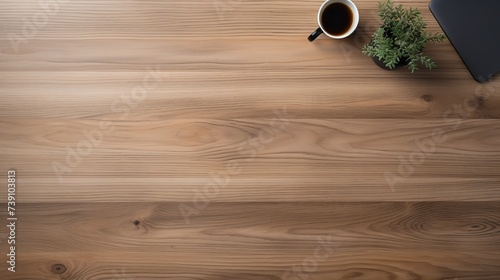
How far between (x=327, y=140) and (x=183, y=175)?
1.38 feet

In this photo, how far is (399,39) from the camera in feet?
3.94

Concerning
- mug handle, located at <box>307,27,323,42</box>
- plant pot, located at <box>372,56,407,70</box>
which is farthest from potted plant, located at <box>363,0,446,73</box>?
mug handle, located at <box>307,27,323,42</box>

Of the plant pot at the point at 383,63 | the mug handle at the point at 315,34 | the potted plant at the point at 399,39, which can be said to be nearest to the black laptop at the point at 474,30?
the potted plant at the point at 399,39

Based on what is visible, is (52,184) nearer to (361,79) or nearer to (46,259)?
(46,259)

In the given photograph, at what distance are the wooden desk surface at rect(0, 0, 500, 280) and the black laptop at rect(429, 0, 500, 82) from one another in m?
0.05

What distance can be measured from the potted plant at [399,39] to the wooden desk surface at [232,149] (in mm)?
73

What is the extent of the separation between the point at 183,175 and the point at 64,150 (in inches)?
13.3

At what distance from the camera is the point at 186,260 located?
4.11 feet

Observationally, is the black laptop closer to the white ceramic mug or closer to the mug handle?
the white ceramic mug

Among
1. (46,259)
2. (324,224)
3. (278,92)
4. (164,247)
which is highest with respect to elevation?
(278,92)

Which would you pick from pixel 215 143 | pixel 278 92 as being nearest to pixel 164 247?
pixel 215 143

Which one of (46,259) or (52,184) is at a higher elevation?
(52,184)

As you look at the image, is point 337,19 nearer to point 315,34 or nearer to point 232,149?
point 315,34

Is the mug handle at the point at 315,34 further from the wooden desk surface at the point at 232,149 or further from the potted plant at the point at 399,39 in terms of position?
the potted plant at the point at 399,39
